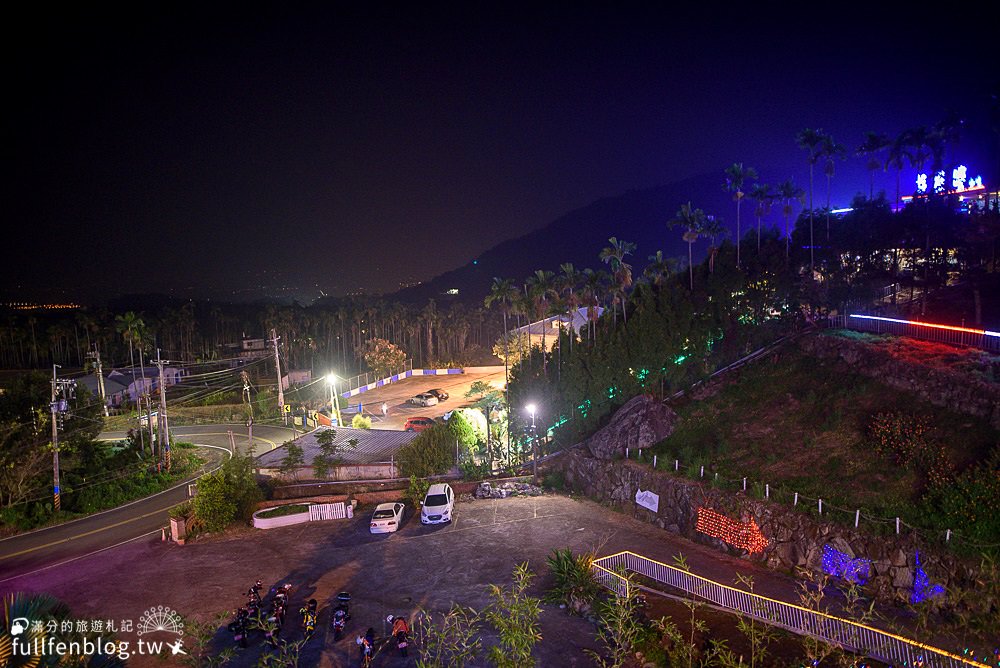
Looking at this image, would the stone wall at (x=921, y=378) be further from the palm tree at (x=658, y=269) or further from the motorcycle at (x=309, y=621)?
the motorcycle at (x=309, y=621)

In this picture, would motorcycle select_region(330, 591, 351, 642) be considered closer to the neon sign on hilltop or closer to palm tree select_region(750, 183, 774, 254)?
palm tree select_region(750, 183, 774, 254)

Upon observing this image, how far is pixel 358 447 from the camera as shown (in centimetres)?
3312

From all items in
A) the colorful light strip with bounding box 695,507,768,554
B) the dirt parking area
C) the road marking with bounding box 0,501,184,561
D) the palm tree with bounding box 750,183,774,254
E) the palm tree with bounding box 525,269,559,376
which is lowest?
the road marking with bounding box 0,501,184,561

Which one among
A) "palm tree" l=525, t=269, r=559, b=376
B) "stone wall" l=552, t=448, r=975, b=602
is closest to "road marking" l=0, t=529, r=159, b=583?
"stone wall" l=552, t=448, r=975, b=602

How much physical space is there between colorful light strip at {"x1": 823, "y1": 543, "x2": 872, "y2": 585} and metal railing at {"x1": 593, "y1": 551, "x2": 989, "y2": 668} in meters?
3.57

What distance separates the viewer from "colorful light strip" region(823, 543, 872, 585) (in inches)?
687

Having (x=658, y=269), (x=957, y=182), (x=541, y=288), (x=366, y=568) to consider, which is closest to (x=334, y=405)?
(x=541, y=288)

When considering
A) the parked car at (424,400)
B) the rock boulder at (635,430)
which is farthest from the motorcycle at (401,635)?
the parked car at (424,400)

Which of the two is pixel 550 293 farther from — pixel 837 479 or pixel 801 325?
pixel 837 479

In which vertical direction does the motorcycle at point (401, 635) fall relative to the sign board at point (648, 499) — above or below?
above

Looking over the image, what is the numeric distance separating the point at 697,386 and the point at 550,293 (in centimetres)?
1525

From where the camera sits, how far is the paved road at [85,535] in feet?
78.0

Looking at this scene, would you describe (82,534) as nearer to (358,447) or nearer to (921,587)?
(358,447)

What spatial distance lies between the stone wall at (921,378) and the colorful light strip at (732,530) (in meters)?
9.72
